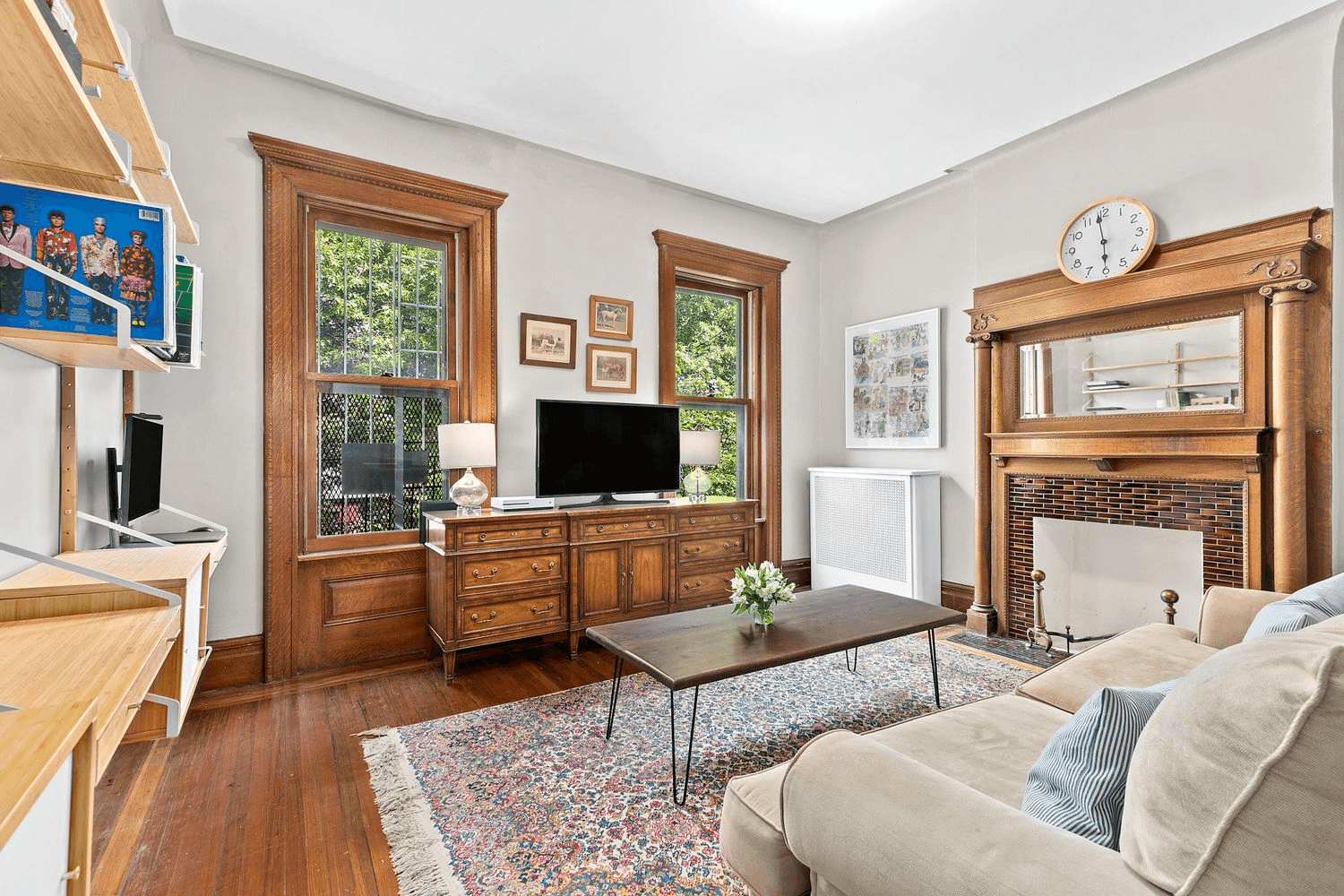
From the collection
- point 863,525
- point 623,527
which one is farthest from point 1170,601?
point 623,527

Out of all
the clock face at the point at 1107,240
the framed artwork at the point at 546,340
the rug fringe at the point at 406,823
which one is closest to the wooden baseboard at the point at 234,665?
the rug fringe at the point at 406,823

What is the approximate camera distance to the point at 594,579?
3.46 meters

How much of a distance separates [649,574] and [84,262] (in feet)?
9.32

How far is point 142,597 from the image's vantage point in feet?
4.41

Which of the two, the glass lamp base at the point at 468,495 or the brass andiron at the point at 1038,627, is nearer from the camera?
the glass lamp base at the point at 468,495

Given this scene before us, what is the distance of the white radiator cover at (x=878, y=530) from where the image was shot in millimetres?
4023

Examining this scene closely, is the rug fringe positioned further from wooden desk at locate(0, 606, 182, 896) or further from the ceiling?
the ceiling

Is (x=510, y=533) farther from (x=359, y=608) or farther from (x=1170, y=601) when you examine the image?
(x=1170, y=601)

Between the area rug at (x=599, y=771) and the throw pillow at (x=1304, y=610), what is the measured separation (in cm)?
132

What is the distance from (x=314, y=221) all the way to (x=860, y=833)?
3.57m

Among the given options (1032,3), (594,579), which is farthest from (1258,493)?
(594,579)

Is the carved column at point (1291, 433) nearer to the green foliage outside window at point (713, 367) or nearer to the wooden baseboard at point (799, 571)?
the wooden baseboard at point (799, 571)

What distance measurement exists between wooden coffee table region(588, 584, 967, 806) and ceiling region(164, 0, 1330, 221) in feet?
8.16

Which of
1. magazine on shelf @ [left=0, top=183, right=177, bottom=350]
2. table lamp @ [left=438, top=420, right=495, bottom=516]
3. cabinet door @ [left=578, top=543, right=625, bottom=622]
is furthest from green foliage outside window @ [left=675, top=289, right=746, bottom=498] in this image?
magazine on shelf @ [left=0, top=183, right=177, bottom=350]
